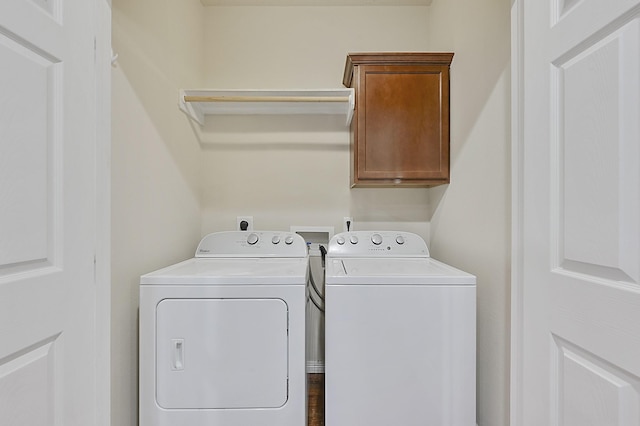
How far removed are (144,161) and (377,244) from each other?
1.33m

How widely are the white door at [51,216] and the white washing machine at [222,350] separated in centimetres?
25

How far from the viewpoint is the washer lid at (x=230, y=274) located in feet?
4.42

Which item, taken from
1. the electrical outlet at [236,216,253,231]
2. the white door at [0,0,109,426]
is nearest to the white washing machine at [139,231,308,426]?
the white door at [0,0,109,426]

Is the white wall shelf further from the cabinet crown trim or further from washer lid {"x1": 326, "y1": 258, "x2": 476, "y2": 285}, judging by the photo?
washer lid {"x1": 326, "y1": 258, "x2": 476, "y2": 285}

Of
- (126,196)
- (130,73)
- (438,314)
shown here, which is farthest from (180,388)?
(130,73)

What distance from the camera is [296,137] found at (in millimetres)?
2289

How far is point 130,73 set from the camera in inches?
55.9

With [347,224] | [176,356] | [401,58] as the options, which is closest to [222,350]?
[176,356]

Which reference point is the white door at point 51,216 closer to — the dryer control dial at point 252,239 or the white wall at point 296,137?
the dryer control dial at point 252,239

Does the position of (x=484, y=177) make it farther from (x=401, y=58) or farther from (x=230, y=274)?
(x=230, y=274)

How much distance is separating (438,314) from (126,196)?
4.45 feet

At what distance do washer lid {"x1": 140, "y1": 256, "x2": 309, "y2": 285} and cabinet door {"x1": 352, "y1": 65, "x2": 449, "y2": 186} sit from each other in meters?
0.71

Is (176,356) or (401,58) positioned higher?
(401,58)

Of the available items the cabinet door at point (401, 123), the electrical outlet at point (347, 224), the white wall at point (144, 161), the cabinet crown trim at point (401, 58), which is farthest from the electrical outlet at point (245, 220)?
the cabinet crown trim at point (401, 58)
